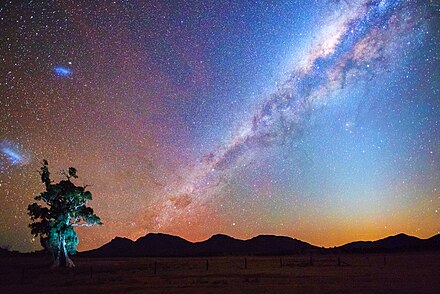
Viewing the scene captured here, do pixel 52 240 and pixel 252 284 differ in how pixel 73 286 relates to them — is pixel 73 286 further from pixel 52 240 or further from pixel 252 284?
pixel 52 240

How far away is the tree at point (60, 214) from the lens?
4959cm

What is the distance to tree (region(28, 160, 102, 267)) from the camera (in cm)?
4959

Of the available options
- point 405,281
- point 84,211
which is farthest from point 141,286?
point 84,211

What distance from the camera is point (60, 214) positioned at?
4988cm

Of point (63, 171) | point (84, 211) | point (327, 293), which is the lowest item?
point (327, 293)

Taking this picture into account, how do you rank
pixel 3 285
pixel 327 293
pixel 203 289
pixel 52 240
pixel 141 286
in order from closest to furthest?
pixel 327 293 → pixel 203 289 → pixel 141 286 → pixel 3 285 → pixel 52 240

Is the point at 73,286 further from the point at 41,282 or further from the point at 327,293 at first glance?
the point at 327,293

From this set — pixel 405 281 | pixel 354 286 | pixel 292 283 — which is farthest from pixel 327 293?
pixel 405 281

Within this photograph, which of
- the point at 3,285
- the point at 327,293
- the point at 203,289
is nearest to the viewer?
the point at 327,293

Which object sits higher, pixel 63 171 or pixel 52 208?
pixel 63 171

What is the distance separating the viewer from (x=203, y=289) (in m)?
28.1

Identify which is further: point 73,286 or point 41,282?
point 41,282

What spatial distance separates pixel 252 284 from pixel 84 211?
27.3m

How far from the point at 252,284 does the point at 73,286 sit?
12641 mm
